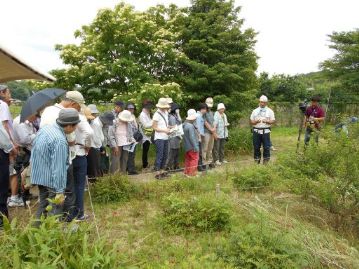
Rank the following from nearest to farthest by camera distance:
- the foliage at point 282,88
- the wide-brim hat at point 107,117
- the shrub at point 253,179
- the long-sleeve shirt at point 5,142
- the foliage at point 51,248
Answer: the foliage at point 51,248, the long-sleeve shirt at point 5,142, the shrub at point 253,179, the wide-brim hat at point 107,117, the foliage at point 282,88

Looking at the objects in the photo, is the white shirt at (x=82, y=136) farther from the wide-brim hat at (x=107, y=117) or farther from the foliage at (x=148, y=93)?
the foliage at (x=148, y=93)

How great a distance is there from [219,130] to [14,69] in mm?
5803

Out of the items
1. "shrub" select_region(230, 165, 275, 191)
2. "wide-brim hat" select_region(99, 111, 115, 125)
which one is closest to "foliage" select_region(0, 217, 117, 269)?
"shrub" select_region(230, 165, 275, 191)

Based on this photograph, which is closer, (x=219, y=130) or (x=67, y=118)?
(x=67, y=118)

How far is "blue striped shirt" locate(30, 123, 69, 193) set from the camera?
403cm

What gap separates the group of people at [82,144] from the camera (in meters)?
4.09

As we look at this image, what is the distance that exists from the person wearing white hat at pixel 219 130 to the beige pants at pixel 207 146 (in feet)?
0.64

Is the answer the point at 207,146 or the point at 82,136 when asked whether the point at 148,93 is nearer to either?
the point at 207,146

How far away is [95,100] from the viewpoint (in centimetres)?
1101

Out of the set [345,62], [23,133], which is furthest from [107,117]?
[345,62]

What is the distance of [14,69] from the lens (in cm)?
516

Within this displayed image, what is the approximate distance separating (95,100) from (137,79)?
1.67 m

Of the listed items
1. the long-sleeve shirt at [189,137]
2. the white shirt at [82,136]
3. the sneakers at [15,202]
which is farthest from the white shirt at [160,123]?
the sneakers at [15,202]

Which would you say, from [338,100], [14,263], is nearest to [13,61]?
[14,263]
